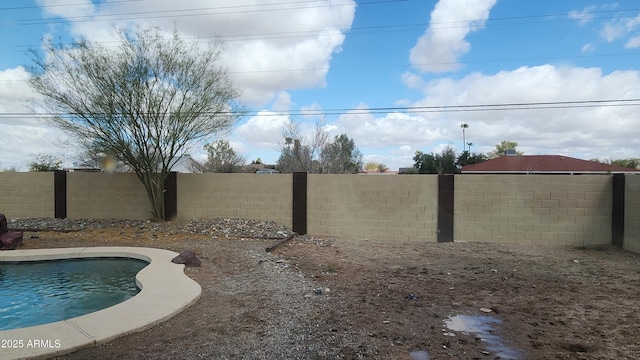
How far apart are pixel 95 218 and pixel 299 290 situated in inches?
482

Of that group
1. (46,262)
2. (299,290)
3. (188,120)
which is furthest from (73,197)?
(299,290)

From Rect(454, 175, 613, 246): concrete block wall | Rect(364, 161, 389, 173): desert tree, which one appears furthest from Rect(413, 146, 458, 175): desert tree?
Rect(454, 175, 613, 246): concrete block wall

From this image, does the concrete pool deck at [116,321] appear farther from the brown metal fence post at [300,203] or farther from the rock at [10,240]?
the brown metal fence post at [300,203]

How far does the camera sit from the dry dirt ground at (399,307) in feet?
15.4

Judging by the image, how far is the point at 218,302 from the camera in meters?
6.39

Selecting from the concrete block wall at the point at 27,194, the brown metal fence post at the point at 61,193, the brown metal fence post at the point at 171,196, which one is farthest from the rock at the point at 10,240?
the concrete block wall at the point at 27,194

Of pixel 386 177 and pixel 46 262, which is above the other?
pixel 386 177

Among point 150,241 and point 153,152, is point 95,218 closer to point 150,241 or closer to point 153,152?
point 153,152

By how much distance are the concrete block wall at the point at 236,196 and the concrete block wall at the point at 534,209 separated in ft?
19.0

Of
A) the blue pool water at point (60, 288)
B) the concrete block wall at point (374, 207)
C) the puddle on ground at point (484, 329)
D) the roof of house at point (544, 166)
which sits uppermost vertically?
the roof of house at point (544, 166)

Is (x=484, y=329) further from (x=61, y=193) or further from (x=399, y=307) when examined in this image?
(x=61, y=193)

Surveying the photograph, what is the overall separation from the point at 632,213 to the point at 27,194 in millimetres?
20895

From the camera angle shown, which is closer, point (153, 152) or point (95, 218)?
point (153, 152)

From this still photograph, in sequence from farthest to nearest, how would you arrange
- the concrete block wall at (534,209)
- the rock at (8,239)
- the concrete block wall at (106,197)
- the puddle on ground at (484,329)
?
the concrete block wall at (106,197) < the concrete block wall at (534,209) < the rock at (8,239) < the puddle on ground at (484,329)
